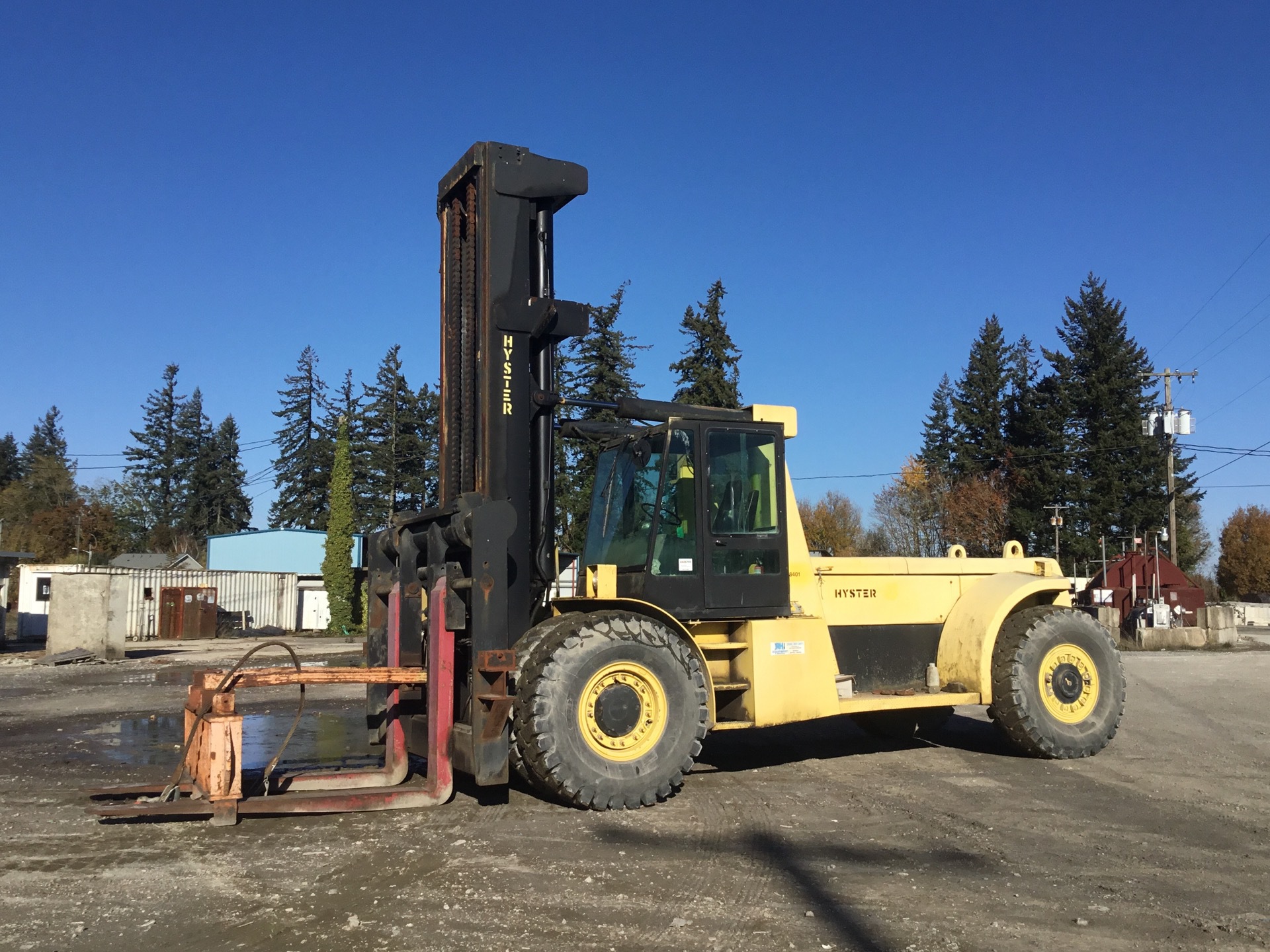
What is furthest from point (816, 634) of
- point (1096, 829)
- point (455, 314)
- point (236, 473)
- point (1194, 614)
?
point (236, 473)

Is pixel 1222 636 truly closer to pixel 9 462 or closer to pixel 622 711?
pixel 622 711

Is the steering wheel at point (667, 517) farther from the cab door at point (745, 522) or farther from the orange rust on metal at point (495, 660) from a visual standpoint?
the orange rust on metal at point (495, 660)

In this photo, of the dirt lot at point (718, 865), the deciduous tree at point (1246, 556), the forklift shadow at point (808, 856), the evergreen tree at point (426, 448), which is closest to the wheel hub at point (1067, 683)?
the dirt lot at point (718, 865)

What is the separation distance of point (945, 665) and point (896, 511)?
50.1 meters

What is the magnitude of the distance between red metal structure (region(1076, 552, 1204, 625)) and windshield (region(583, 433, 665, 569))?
2717cm

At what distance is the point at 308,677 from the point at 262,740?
481 cm

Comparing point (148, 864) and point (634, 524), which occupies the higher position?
point (634, 524)

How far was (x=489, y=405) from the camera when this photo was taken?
7520 mm

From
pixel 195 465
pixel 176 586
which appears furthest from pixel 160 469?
pixel 176 586

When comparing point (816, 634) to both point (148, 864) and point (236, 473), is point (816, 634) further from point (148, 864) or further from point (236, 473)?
point (236, 473)

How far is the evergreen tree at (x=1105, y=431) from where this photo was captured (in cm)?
5056

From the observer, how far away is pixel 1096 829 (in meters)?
6.59

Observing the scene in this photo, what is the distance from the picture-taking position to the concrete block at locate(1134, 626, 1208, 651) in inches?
1094

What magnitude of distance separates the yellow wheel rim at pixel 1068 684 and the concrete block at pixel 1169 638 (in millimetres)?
20735
